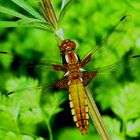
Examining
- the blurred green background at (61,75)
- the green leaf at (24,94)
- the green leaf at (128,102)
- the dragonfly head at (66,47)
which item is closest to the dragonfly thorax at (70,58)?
the dragonfly head at (66,47)

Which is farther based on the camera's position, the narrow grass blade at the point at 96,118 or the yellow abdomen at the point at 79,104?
the yellow abdomen at the point at 79,104

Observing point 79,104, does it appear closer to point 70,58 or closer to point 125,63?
point 70,58

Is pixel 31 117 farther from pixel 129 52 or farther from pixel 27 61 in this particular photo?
pixel 129 52

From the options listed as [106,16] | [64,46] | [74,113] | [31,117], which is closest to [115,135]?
[31,117]

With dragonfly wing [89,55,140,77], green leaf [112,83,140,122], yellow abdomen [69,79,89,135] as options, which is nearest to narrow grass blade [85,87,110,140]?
yellow abdomen [69,79,89,135]

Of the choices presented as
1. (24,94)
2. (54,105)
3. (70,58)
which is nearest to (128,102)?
(54,105)

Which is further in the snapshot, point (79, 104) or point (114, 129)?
point (114, 129)

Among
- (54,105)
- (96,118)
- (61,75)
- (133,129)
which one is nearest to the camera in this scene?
(96,118)

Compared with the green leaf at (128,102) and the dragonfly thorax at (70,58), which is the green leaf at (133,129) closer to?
the green leaf at (128,102)
